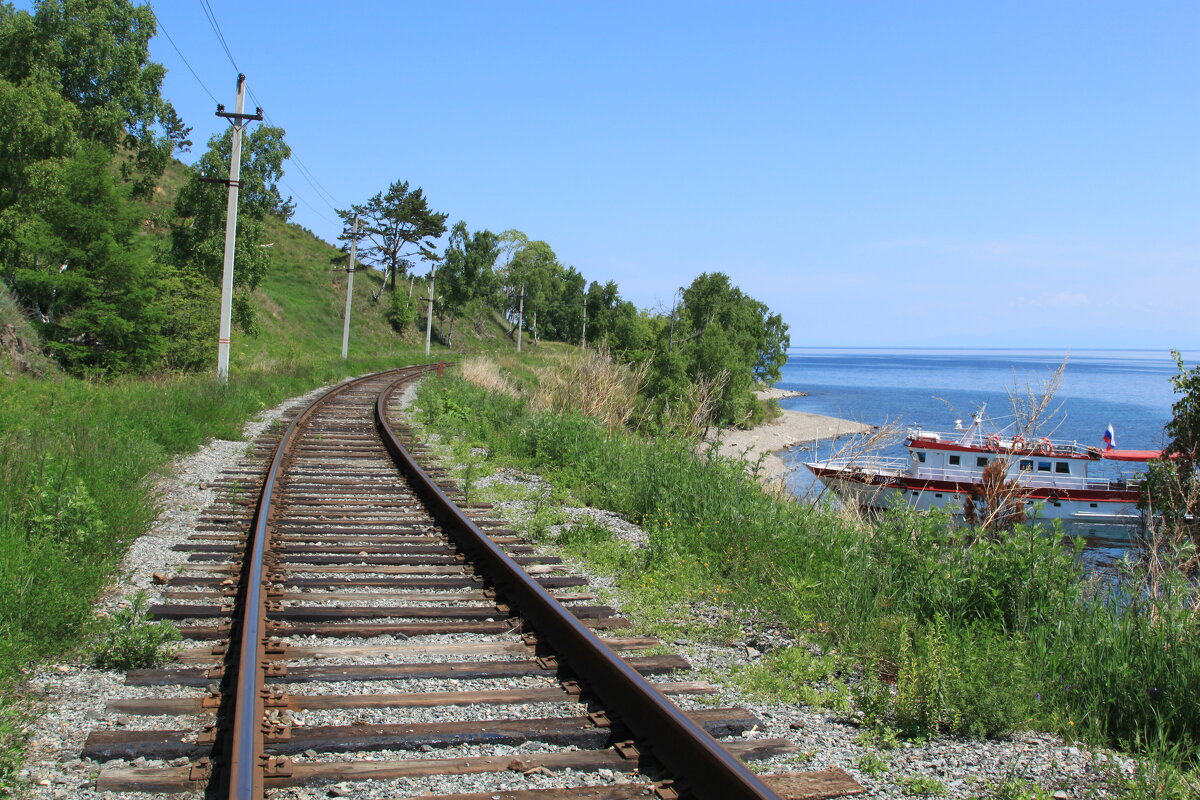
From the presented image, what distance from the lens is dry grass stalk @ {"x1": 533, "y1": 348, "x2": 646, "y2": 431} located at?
17172mm

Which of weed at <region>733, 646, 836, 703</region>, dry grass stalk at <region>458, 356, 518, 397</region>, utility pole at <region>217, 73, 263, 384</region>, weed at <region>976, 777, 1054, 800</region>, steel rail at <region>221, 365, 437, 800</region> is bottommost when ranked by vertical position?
weed at <region>733, 646, 836, 703</region>

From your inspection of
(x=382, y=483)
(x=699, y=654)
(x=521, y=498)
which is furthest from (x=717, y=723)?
(x=382, y=483)

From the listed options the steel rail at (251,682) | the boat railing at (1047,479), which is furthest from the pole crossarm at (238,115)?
the boat railing at (1047,479)

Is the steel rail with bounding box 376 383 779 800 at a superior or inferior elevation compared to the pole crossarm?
inferior

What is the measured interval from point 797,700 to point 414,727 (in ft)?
6.24

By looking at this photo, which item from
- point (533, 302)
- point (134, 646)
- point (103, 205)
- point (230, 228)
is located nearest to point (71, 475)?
point (134, 646)

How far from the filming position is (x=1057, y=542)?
5629mm

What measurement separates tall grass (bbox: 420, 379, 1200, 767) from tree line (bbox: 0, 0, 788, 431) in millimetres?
4330

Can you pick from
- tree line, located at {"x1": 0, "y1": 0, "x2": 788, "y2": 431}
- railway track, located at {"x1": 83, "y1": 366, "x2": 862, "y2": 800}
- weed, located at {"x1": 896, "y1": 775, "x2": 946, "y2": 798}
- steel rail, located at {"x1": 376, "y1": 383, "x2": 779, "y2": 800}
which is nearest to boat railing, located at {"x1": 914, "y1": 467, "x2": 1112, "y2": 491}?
tree line, located at {"x1": 0, "y1": 0, "x2": 788, "y2": 431}

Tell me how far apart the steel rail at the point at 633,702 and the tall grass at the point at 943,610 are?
986 mm

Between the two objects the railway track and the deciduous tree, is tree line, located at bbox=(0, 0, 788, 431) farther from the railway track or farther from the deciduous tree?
the railway track

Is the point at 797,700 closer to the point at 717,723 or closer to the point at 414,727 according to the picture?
the point at 717,723

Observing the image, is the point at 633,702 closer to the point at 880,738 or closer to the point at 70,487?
the point at 880,738

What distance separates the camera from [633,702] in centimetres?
371
